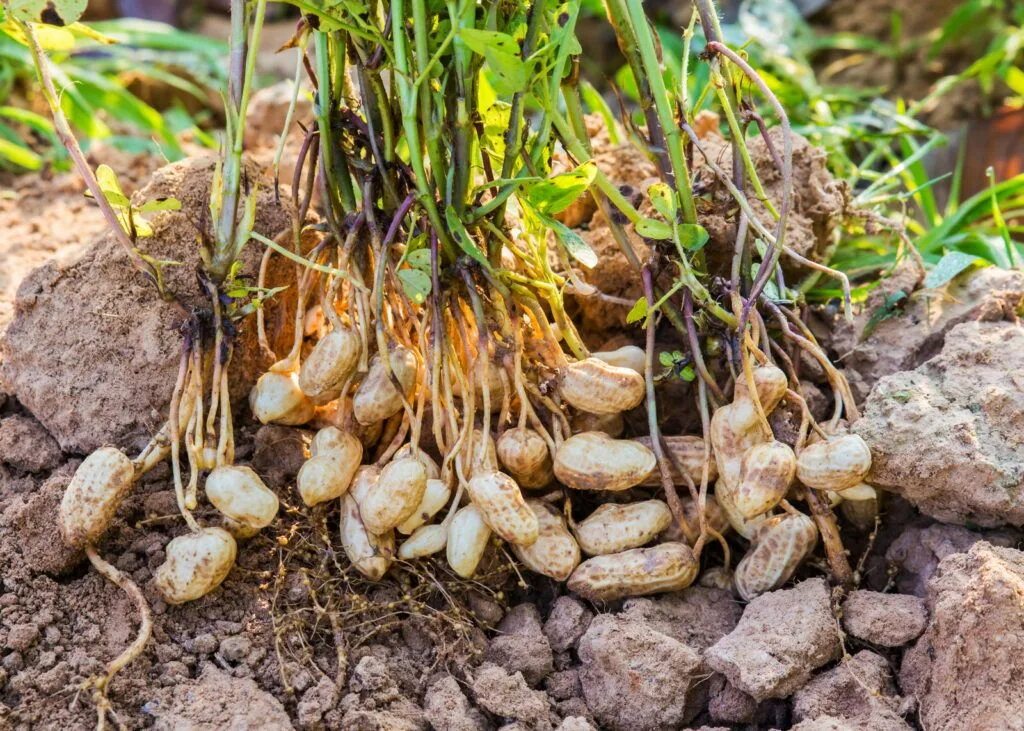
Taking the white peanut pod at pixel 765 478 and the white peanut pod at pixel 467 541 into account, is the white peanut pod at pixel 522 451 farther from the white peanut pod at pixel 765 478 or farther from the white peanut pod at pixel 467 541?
the white peanut pod at pixel 765 478

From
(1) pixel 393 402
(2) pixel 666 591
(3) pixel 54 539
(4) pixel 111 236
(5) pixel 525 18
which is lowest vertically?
(2) pixel 666 591

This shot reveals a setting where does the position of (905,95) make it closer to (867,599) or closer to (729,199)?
(729,199)

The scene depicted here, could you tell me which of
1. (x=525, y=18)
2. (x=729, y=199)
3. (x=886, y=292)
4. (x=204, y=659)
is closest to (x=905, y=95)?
(x=886, y=292)

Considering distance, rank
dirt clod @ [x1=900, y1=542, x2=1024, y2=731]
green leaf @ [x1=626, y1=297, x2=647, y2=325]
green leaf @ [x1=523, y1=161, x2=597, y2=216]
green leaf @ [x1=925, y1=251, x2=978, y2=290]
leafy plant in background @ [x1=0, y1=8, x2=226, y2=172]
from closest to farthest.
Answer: dirt clod @ [x1=900, y1=542, x2=1024, y2=731]
green leaf @ [x1=523, y1=161, x2=597, y2=216]
green leaf @ [x1=626, y1=297, x2=647, y2=325]
green leaf @ [x1=925, y1=251, x2=978, y2=290]
leafy plant in background @ [x1=0, y1=8, x2=226, y2=172]

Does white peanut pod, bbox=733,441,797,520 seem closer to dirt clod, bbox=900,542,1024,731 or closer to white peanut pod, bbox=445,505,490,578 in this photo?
dirt clod, bbox=900,542,1024,731

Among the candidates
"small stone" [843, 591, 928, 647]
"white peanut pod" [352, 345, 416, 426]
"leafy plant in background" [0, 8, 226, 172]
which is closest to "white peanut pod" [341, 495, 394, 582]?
"white peanut pod" [352, 345, 416, 426]

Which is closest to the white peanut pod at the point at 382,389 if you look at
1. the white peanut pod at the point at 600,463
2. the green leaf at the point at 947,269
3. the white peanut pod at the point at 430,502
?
the white peanut pod at the point at 430,502
